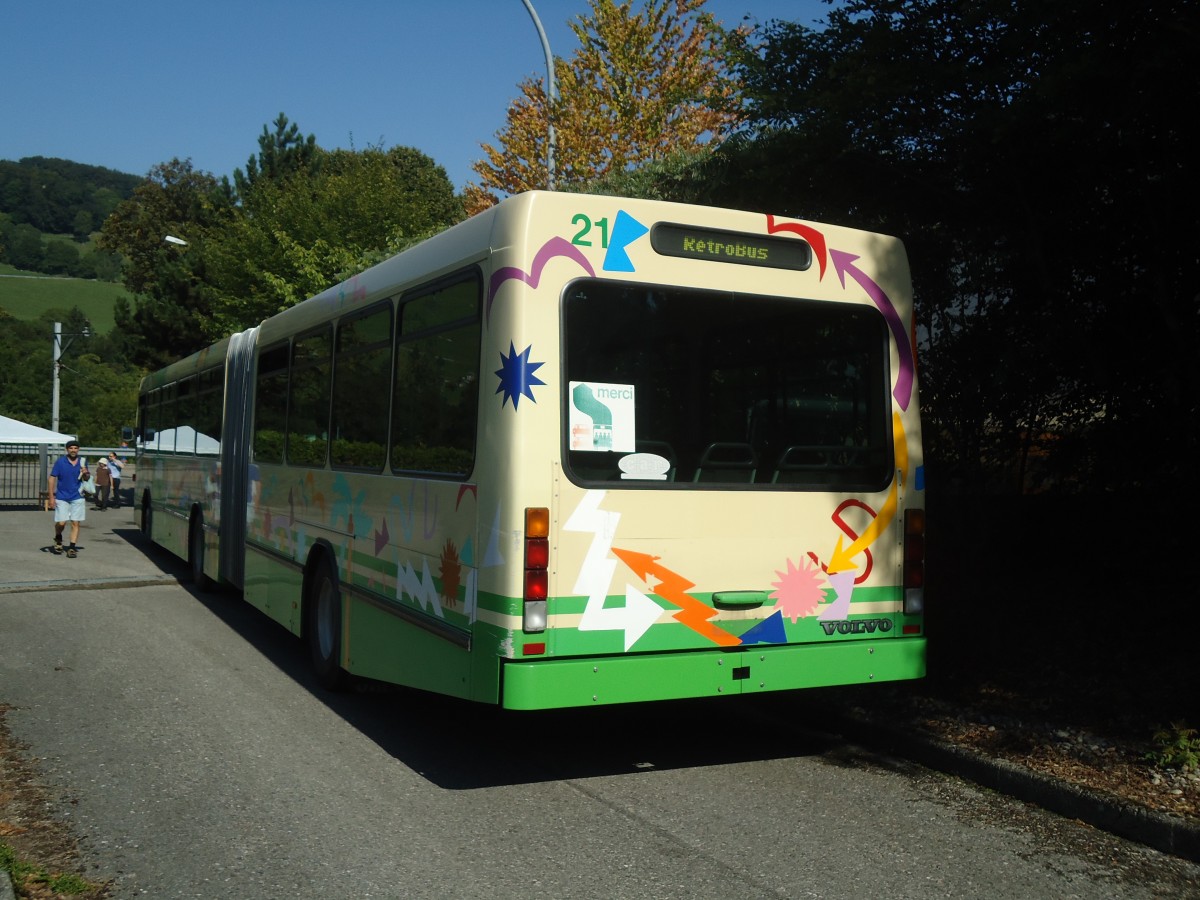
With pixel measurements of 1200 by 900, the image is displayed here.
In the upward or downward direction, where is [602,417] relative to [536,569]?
upward

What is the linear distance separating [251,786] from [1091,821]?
4.26 m

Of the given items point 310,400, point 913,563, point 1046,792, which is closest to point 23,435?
point 310,400

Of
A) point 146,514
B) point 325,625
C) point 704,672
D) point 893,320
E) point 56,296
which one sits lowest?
point 325,625

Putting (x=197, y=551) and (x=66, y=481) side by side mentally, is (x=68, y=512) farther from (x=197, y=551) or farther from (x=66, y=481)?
(x=197, y=551)

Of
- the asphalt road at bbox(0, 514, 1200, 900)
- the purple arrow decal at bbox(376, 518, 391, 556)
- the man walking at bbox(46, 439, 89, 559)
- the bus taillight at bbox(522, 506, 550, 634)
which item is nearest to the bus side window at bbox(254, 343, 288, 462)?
the asphalt road at bbox(0, 514, 1200, 900)

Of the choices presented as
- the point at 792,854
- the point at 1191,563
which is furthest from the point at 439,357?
the point at 1191,563

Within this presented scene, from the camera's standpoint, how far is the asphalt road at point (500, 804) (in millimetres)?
4871

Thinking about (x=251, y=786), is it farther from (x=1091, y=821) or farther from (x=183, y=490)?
(x=183, y=490)

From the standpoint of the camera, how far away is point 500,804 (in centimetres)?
594

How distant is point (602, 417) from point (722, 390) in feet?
2.58

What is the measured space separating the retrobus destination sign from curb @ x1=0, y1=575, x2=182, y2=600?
10764 millimetres

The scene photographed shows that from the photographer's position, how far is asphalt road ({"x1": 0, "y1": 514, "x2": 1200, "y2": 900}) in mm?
4871

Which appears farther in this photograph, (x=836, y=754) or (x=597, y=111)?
(x=597, y=111)

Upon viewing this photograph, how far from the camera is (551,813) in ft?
19.0
